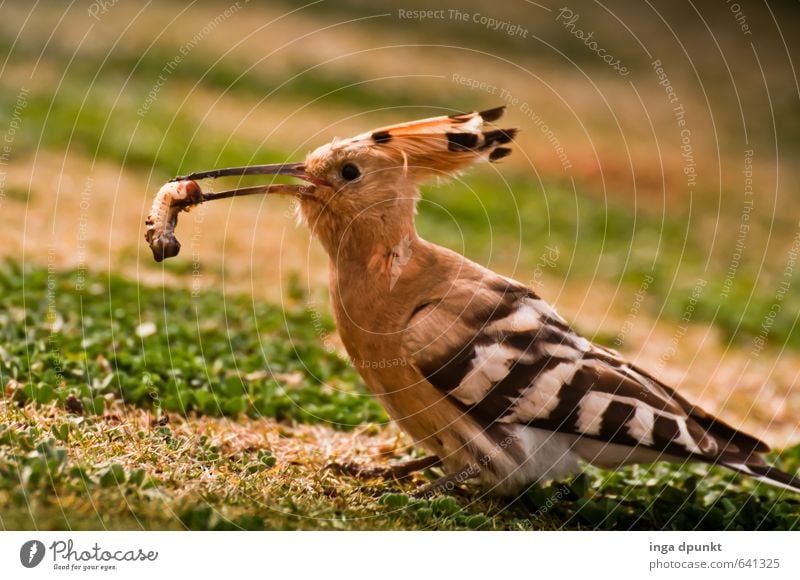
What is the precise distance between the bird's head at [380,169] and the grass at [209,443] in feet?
2.63

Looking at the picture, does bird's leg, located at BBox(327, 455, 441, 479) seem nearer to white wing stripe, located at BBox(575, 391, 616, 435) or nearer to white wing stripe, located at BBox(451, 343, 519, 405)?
white wing stripe, located at BBox(451, 343, 519, 405)

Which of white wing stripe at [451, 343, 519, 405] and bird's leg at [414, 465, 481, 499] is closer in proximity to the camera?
white wing stripe at [451, 343, 519, 405]

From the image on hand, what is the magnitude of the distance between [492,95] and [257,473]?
331 inches

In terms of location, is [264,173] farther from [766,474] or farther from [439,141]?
[766,474]

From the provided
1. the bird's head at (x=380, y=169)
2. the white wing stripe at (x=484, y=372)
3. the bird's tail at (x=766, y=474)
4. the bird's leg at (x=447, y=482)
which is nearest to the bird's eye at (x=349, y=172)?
the bird's head at (x=380, y=169)

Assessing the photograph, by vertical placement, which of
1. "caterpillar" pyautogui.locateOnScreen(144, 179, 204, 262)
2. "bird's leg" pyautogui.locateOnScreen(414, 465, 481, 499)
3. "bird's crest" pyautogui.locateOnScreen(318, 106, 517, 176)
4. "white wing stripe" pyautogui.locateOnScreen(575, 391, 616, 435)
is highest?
"bird's crest" pyautogui.locateOnScreen(318, 106, 517, 176)

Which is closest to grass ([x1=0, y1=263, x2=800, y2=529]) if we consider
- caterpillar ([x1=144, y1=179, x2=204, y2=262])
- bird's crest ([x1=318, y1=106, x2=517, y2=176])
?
caterpillar ([x1=144, y1=179, x2=204, y2=262])

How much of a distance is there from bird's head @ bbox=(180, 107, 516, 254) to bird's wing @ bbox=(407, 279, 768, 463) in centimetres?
39

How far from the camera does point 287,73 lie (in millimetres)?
10242

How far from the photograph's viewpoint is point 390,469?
11.2 ft

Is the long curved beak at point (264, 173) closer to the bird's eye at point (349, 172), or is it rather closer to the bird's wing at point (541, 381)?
the bird's eye at point (349, 172)

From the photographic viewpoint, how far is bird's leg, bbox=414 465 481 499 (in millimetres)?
3244
